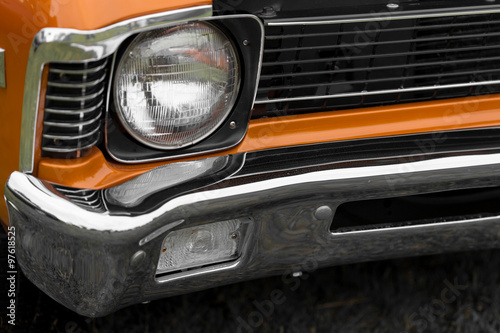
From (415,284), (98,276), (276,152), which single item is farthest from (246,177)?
(415,284)

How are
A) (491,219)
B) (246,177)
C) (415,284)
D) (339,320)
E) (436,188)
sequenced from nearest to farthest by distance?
(246,177)
(436,188)
(491,219)
(339,320)
(415,284)

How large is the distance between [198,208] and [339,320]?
994 mm

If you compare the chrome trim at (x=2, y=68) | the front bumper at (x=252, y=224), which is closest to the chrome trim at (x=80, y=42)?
the chrome trim at (x=2, y=68)

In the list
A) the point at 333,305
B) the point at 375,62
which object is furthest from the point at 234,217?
the point at 333,305

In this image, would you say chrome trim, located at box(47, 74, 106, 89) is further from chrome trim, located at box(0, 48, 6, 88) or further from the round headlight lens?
chrome trim, located at box(0, 48, 6, 88)

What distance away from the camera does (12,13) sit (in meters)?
→ 1.60

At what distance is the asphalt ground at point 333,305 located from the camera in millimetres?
2316

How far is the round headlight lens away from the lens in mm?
1607

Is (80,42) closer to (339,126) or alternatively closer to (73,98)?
(73,98)

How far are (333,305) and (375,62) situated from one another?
99cm

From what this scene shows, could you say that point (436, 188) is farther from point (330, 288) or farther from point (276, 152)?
point (330, 288)

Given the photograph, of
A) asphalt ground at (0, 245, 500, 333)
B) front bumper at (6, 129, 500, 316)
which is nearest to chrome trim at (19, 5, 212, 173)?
front bumper at (6, 129, 500, 316)

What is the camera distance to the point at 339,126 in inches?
74.2

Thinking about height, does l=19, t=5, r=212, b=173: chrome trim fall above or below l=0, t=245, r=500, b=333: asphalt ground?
above
